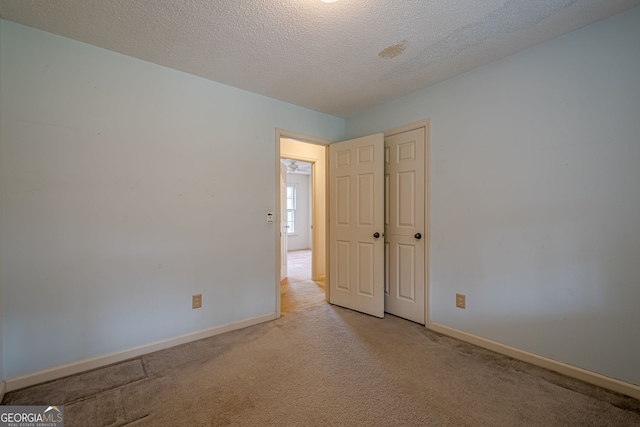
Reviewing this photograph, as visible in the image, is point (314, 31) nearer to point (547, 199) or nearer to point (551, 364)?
point (547, 199)

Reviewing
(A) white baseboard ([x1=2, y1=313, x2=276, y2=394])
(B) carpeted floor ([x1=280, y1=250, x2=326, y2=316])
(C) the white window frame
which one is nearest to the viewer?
(A) white baseboard ([x1=2, y1=313, x2=276, y2=394])

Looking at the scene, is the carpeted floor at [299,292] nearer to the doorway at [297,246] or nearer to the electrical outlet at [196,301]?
the doorway at [297,246]

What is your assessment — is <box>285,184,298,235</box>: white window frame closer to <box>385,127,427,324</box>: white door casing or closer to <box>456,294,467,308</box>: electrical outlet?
<box>385,127,427,324</box>: white door casing

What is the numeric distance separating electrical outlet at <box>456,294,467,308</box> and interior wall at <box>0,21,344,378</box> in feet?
6.45

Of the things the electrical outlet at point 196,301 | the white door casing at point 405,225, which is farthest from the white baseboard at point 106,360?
the white door casing at point 405,225

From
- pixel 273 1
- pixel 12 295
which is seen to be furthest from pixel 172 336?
pixel 273 1

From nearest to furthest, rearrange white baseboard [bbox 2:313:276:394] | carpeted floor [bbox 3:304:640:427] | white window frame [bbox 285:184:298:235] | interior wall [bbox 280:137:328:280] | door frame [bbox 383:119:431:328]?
carpeted floor [bbox 3:304:640:427] < white baseboard [bbox 2:313:276:394] < door frame [bbox 383:119:431:328] < interior wall [bbox 280:137:328:280] < white window frame [bbox 285:184:298:235]

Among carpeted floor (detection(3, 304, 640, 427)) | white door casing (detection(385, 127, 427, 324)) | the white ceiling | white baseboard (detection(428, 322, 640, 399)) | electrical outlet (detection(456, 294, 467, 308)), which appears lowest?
carpeted floor (detection(3, 304, 640, 427))

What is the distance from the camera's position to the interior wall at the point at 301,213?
8.81 m

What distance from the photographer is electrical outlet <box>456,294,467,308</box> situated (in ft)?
8.20

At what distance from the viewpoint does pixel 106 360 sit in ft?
6.80

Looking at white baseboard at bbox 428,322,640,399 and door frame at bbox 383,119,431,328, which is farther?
door frame at bbox 383,119,431,328

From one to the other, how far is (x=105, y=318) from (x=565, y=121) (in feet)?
12.3

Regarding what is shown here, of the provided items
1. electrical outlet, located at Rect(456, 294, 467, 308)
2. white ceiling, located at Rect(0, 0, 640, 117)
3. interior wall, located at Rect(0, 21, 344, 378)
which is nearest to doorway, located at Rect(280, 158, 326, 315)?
interior wall, located at Rect(0, 21, 344, 378)
